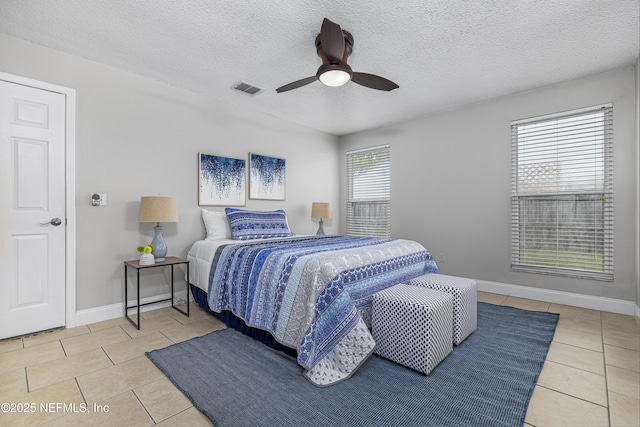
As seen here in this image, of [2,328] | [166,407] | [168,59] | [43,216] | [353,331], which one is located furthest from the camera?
[168,59]

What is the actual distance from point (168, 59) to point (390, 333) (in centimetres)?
313

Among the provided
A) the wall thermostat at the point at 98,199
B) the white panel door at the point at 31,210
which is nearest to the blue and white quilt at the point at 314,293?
the wall thermostat at the point at 98,199

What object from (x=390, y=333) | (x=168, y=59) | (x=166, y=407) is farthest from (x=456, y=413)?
(x=168, y=59)

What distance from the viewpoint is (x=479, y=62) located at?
9.59ft

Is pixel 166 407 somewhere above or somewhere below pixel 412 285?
below

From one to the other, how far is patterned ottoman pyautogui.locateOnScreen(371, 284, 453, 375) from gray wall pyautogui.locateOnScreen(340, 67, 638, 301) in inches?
85.5

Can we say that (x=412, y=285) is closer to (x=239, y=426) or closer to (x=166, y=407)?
(x=239, y=426)

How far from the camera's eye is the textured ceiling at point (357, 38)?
2.16 meters

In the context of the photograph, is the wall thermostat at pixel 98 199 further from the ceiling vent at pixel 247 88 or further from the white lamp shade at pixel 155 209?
the ceiling vent at pixel 247 88

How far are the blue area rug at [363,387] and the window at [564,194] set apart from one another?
149cm

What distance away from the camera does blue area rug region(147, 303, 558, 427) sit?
4.92ft

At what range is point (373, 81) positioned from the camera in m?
2.63

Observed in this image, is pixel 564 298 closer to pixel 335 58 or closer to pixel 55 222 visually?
pixel 335 58

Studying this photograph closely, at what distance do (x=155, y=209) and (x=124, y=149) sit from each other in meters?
0.77
